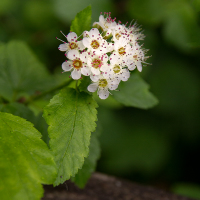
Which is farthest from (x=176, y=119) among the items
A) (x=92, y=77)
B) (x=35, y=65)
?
(x=92, y=77)

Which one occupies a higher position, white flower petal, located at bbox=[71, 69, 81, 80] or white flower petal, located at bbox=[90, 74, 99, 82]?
white flower petal, located at bbox=[90, 74, 99, 82]

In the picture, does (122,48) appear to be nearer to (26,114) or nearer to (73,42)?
(73,42)

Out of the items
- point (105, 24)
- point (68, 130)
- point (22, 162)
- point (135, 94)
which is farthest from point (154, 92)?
point (22, 162)

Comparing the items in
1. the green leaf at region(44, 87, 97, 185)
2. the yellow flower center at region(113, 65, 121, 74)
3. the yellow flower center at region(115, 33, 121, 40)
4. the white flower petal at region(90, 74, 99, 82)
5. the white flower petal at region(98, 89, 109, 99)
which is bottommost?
the green leaf at region(44, 87, 97, 185)

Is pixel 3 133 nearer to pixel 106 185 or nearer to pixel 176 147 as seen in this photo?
pixel 106 185

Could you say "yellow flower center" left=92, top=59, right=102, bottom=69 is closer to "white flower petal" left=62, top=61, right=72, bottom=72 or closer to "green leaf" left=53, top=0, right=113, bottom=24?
"white flower petal" left=62, top=61, right=72, bottom=72

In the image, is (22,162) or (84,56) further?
(84,56)

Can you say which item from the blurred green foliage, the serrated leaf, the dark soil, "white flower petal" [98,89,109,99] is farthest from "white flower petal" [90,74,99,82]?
the blurred green foliage
